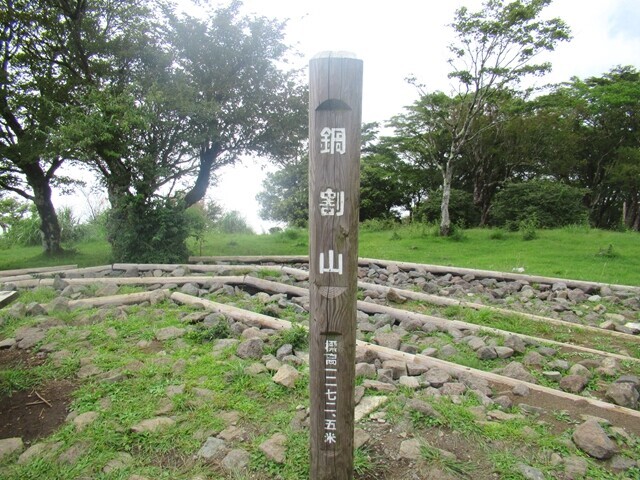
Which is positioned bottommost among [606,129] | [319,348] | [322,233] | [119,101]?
[319,348]

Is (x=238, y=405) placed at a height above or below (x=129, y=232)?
below

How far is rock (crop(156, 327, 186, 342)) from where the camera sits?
455cm

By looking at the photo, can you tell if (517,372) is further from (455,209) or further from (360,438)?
(455,209)

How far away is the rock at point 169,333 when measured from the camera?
4547 mm

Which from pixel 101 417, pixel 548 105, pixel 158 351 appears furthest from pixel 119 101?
pixel 548 105

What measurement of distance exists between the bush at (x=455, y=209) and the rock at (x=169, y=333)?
55.4 ft

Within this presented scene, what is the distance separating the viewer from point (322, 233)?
7.07ft

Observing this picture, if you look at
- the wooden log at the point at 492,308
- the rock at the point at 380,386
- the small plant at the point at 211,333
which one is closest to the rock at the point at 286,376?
the rock at the point at 380,386

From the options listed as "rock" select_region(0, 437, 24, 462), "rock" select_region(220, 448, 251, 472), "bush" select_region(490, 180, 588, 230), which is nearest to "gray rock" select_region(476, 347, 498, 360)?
"rock" select_region(220, 448, 251, 472)

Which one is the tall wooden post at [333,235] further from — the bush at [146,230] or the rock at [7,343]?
the bush at [146,230]

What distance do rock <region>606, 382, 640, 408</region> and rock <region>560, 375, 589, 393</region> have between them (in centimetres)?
21

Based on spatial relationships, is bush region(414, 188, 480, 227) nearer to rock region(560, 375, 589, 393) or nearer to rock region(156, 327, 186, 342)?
rock region(560, 375, 589, 393)

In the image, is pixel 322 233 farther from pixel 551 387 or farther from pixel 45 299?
pixel 45 299

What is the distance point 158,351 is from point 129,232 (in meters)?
5.90
